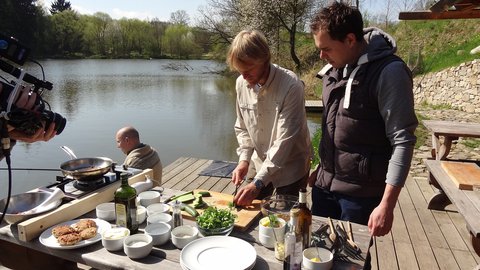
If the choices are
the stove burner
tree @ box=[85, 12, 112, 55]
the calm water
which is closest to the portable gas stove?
the stove burner

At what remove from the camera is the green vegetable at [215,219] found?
1.46m

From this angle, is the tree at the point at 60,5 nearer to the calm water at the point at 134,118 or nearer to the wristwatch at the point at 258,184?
the calm water at the point at 134,118

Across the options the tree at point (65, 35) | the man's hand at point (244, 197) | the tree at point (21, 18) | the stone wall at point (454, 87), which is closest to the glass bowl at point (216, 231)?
the man's hand at point (244, 197)

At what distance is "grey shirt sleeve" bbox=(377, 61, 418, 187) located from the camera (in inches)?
56.4

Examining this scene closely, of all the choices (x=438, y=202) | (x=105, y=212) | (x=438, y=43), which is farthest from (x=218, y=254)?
(x=438, y=43)

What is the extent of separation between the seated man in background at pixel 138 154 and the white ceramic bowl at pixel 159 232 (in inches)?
54.4

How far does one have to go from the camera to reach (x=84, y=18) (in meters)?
34.2

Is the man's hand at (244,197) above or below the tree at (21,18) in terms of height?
below

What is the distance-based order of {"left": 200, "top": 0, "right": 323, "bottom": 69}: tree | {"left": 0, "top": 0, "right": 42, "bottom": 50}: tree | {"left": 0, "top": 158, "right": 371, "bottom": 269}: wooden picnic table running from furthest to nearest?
1. {"left": 0, "top": 0, "right": 42, "bottom": 50}: tree
2. {"left": 200, "top": 0, "right": 323, "bottom": 69}: tree
3. {"left": 0, "top": 158, "right": 371, "bottom": 269}: wooden picnic table

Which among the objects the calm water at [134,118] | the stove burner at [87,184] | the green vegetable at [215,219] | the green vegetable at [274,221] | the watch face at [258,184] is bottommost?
the calm water at [134,118]

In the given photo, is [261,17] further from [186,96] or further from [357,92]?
[357,92]

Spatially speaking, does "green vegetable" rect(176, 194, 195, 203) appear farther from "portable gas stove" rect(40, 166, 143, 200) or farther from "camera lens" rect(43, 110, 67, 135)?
"camera lens" rect(43, 110, 67, 135)

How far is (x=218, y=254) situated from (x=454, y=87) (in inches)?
380

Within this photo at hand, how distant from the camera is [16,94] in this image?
4.57 feet
